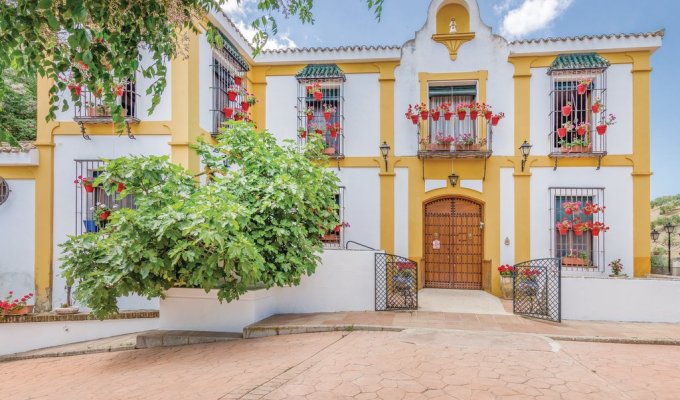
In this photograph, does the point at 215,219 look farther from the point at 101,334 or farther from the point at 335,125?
the point at 335,125

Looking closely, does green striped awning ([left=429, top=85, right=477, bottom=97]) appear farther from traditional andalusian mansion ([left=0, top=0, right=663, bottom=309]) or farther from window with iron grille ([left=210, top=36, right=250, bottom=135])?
window with iron grille ([left=210, top=36, right=250, bottom=135])

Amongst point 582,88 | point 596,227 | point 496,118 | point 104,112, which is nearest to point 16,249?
point 104,112

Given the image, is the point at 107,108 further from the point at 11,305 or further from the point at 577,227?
the point at 577,227

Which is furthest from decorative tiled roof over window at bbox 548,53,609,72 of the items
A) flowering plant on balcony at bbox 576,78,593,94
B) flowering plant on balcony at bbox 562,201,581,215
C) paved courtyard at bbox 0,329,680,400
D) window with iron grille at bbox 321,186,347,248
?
paved courtyard at bbox 0,329,680,400

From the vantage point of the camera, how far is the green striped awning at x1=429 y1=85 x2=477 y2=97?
31.4 feet

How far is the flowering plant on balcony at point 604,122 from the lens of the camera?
8.59 meters

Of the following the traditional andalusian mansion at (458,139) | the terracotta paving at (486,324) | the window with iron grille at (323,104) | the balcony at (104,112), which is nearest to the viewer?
the terracotta paving at (486,324)

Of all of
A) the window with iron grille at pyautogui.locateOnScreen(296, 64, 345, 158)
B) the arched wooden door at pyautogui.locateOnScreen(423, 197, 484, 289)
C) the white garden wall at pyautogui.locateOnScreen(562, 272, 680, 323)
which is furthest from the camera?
the window with iron grille at pyautogui.locateOnScreen(296, 64, 345, 158)

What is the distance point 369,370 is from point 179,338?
349 centimetres

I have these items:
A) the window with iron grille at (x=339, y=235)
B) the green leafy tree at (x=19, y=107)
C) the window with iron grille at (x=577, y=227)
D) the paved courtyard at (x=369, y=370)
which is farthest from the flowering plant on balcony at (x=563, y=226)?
the green leafy tree at (x=19, y=107)

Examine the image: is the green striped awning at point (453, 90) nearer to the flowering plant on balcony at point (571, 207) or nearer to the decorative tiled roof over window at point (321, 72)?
the decorative tiled roof over window at point (321, 72)

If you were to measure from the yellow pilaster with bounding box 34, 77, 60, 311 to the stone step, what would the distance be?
11.1 feet

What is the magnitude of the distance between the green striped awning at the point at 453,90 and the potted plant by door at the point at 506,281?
14.8 ft

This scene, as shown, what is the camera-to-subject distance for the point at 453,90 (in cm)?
964
